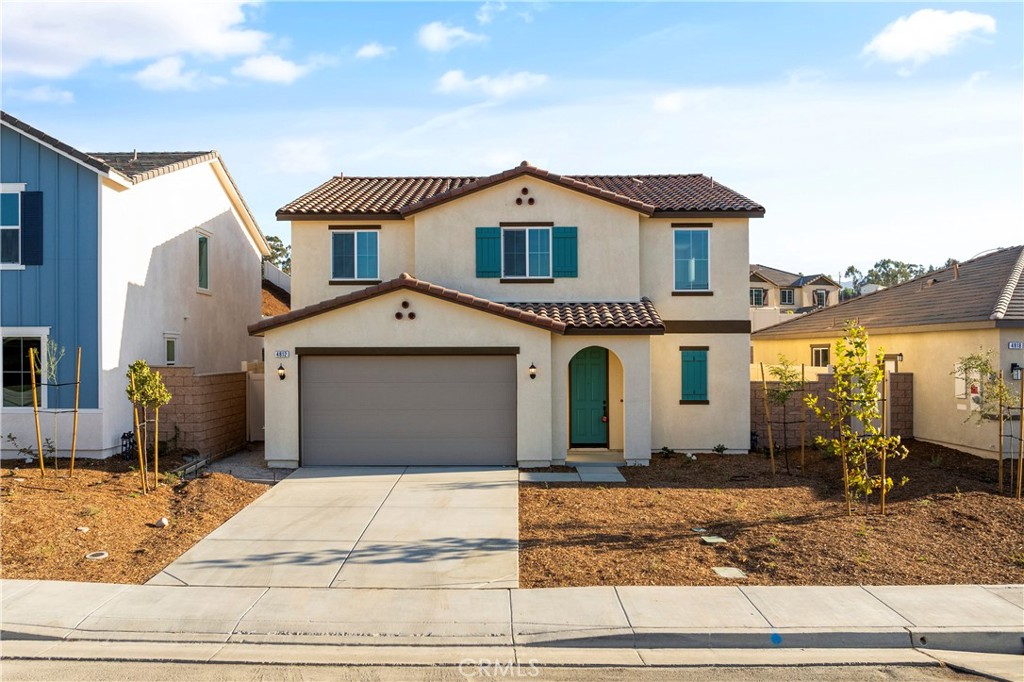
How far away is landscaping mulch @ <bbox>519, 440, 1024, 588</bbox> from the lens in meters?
8.45

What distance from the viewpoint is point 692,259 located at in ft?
57.0

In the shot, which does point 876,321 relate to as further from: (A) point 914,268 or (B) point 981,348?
(A) point 914,268

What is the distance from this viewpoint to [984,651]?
22.6 feet

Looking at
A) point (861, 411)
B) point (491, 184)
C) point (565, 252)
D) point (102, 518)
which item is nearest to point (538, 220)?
point (565, 252)

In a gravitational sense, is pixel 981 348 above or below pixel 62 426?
above

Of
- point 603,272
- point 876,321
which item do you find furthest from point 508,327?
point 876,321

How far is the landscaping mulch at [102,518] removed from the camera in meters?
8.77

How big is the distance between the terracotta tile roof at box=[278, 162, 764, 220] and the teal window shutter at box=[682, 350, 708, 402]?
3.41 meters

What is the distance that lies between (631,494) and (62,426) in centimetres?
1145

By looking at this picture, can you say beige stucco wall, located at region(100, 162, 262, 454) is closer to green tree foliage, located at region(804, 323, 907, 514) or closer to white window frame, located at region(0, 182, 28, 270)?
white window frame, located at region(0, 182, 28, 270)

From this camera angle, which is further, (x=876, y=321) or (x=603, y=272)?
(x=876, y=321)

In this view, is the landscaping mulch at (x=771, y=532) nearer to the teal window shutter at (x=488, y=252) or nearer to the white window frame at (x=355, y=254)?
the teal window shutter at (x=488, y=252)

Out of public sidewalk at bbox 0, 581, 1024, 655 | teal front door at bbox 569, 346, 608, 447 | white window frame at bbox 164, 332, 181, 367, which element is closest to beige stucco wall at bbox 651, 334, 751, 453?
teal front door at bbox 569, 346, 608, 447

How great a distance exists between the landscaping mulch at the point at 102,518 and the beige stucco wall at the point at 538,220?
682 centimetres
